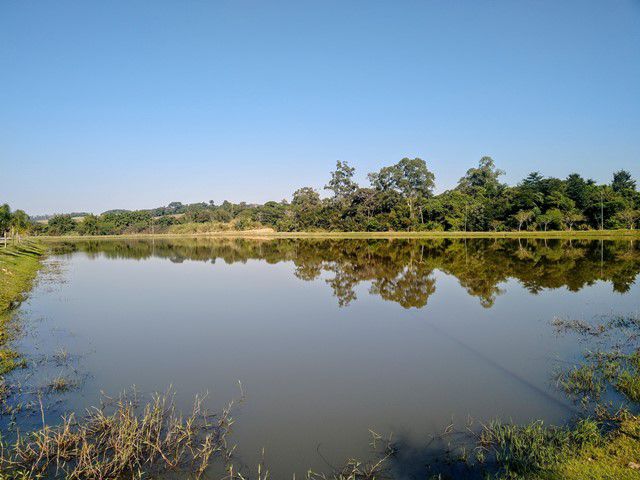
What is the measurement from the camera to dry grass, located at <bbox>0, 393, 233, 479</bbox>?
494 cm

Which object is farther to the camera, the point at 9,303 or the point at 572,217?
the point at 572,217

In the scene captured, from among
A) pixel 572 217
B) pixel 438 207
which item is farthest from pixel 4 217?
pixel 572 217

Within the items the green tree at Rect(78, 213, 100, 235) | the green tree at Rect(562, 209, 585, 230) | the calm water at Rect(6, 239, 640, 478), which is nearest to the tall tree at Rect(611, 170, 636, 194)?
the green tree at Rect(562, 209, 585, 230)

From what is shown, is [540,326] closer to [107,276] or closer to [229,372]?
[229,372]

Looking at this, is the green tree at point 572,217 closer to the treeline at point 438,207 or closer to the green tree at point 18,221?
the treeline at point 438,207

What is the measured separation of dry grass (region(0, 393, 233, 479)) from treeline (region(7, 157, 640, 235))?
7136cm

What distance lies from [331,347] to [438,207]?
2790 inches

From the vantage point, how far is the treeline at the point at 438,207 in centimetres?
6662

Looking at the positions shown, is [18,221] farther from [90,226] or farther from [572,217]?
[572,217]

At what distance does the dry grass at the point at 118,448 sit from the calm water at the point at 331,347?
2.04ft

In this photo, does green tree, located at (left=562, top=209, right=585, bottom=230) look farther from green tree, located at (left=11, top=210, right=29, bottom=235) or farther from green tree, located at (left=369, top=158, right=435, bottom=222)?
green tree, located at (left=11, top=210, right=29, bottom=235)

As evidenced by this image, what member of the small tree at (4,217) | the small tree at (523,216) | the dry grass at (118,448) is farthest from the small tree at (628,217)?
the small tree at (4,217)

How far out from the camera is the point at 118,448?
5098 mm

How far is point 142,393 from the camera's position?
7445mm
